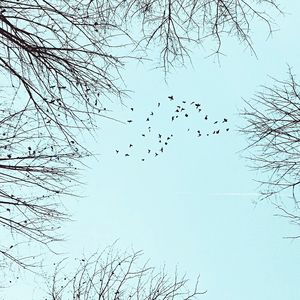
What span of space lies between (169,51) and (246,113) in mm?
1425

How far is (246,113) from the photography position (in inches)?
229

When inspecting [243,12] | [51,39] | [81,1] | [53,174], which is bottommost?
[53,174]

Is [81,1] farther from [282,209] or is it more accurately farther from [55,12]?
[282,209]

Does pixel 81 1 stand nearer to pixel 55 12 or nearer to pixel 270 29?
pixel 55 12

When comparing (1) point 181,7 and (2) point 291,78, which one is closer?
(2) point 291,78

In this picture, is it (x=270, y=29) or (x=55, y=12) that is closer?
(x=55, y=12)

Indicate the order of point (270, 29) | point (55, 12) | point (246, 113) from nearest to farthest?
point (55, 12) < point (246, 113) < point (270, 29)

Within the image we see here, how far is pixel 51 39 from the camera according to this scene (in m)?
5.49

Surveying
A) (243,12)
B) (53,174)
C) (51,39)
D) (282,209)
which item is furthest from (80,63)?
(282,209)

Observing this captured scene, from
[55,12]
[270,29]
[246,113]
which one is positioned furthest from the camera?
[270,29]

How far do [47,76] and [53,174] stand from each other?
3.69 ft

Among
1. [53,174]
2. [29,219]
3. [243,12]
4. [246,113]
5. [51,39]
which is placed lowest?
[29,219]

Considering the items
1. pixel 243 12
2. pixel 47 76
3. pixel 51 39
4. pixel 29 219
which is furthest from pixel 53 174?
pixel 243 12

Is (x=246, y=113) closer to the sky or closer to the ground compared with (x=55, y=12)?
closer to the ground
